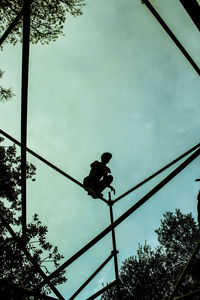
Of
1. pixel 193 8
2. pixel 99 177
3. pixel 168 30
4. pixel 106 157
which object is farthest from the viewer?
pixel 106 157

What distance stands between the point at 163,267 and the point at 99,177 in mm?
27770

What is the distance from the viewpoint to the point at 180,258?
3281 cm

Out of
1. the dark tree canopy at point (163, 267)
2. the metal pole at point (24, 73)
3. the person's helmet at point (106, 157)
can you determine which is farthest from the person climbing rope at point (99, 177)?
the dark tree canopy at point (163, 267)

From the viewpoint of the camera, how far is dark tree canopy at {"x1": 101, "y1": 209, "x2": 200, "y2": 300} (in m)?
23.4

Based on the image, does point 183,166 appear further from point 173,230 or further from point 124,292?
point 173,230

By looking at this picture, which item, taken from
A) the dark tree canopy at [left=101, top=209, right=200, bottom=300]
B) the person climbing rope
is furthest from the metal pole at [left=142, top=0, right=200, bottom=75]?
the dark tree canopy at [left=101, top=209, right=200, bottom=300]

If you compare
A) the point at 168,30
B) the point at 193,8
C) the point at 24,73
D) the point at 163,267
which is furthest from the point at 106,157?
the point at 163,267

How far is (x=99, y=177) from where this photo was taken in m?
6.63

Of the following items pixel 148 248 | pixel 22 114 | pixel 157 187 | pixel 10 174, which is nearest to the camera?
pixel 157 187

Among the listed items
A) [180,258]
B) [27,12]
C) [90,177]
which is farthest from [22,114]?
[180,258]

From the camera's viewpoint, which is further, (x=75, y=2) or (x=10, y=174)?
(x=10, y=174)

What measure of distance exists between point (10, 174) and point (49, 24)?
875cm

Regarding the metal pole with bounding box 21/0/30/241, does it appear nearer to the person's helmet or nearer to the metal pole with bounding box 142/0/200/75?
the metal pole with bounding box 142/0/200/75

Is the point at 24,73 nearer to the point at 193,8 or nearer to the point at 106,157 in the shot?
the point at 193,8
